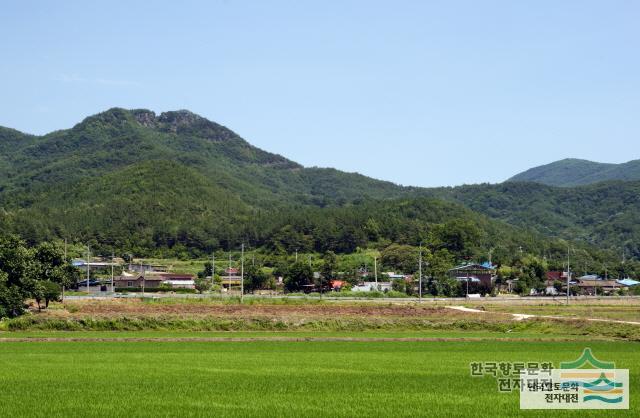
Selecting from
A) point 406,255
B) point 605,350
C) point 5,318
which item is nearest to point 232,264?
point 406,255

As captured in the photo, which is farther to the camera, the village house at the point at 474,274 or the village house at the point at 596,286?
the village house at the point at 596,286

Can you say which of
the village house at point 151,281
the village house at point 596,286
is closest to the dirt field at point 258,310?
the village house at point 151,281

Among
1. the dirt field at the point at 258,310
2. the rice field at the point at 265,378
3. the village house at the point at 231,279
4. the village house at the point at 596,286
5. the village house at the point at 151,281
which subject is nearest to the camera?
the rice field at the point at 265,378

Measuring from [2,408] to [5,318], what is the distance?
1501 inches

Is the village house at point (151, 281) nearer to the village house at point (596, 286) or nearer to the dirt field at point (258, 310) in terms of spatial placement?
the dirt field at point (258, 310)

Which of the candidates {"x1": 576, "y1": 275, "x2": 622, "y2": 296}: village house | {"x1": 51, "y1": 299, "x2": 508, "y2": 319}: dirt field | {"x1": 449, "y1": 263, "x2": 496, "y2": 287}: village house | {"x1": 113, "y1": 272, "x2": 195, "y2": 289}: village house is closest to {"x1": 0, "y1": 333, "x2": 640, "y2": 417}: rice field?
{"x1": 51, "y1": 299, "x2": 508, "y2": 319}: dirt field

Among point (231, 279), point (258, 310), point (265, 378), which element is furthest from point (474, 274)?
point (265, 378)

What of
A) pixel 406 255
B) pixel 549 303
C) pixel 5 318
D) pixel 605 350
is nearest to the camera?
pixel 605 350

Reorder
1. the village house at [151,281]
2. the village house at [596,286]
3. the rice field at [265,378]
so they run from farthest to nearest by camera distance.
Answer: the village house at [596,286] < the village house at [151,281] < the rice field at [265,378]

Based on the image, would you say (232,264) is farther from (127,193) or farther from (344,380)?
(344,380)

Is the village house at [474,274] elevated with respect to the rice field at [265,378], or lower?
elevated

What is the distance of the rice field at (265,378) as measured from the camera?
2177cm

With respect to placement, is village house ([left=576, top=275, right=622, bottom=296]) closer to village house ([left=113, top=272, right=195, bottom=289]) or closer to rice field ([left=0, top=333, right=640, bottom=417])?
village house ([left=113, top=272, right=195, bottom=289])

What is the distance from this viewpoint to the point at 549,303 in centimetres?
8919
